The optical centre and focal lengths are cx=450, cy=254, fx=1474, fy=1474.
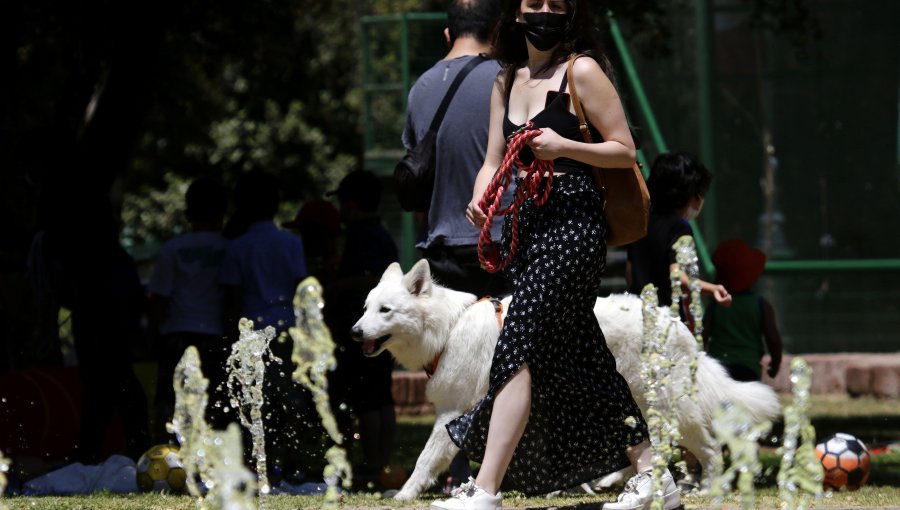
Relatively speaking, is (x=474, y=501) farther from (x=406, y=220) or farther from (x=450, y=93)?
(x=406, y=220)

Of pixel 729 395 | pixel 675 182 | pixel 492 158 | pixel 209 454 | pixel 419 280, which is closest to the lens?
pixel 209 454

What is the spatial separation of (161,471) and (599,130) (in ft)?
11.6

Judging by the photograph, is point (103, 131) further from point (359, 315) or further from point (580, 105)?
point (580, 105)

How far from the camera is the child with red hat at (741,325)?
27.6 feet

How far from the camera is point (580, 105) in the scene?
538 cm

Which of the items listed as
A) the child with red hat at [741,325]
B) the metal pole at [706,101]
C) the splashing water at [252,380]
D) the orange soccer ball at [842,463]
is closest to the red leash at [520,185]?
the splashing water at [252,380]

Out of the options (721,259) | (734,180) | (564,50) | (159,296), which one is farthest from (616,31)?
(564,50)

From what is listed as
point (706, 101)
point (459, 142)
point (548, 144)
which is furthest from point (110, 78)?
point (548, 144)

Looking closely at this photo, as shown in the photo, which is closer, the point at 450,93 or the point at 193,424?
the point at 193,424

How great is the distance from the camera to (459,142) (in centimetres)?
679

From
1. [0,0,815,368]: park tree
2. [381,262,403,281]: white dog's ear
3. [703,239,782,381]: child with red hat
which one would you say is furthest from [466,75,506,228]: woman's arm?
[0,0,815,368]: park tree

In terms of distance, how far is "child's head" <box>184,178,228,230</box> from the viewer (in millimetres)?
8727

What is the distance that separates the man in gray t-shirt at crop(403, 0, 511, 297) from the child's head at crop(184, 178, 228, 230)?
2.07 meters

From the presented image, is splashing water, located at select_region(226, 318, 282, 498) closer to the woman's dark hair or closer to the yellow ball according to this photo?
the yellow ball
